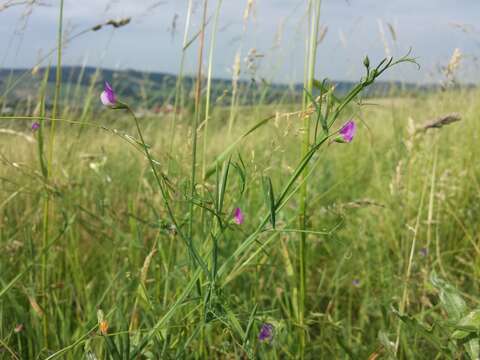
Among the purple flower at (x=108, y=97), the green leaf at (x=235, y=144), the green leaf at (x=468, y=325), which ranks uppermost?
the purple flower at (x=108, y=97)

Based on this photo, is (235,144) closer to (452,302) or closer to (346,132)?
(346,132)

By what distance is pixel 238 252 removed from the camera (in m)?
0.74

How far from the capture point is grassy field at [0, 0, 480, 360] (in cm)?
80

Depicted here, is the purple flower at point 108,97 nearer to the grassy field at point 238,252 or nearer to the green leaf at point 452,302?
the grassy field at point 238,252

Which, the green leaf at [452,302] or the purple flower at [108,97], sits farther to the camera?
the green leaf at [452,302]

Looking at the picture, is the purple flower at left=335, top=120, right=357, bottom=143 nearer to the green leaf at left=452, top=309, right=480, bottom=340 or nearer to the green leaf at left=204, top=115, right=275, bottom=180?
the green leaf at left=204, top=115, right=275, bottom=180

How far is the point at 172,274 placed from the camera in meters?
1.04

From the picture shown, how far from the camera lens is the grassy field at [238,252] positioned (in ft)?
2.62

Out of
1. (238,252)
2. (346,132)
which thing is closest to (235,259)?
(238,252)

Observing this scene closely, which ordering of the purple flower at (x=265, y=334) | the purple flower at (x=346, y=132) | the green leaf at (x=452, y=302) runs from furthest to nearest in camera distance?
the purple flower at (x=265, y=334)
the green leaf at (x=452, y=302)
the purple flower at (x=346, y=132)

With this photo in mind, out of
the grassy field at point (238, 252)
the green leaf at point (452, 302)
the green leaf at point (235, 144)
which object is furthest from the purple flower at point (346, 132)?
the green leaf at point (452, 302)

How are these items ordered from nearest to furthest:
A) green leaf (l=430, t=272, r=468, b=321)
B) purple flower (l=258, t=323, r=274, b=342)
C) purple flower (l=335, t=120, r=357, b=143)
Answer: purple flower (l=335, t=120, r=357, b=143) < green leaf (l=430, t=272, r=468, b=321) < purple flower (l=258, t=323, r=274, b=342)

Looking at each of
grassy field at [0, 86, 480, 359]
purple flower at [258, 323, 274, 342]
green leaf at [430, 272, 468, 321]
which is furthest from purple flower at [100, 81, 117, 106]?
green leaf at [430, 272, 468, 321]

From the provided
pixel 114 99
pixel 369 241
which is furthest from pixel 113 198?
pixel 114 99
